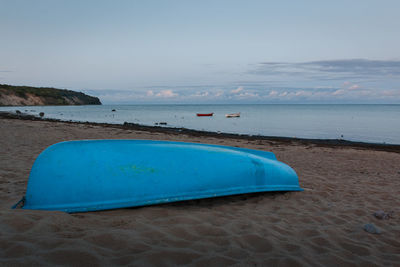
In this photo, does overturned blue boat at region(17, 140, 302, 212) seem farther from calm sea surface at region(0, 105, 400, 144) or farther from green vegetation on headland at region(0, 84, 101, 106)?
green vegetation on headland at region(0, 84, 101, 106)

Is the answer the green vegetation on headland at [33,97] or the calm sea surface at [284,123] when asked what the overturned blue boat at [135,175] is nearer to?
the calm sea surface at [284,123]

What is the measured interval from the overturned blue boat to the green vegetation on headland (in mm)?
68531

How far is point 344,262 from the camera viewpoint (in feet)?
7.34

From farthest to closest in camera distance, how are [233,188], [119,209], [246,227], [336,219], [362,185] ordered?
[362,185]
[233,188]
[336,219]
[119,209]
[246,227]

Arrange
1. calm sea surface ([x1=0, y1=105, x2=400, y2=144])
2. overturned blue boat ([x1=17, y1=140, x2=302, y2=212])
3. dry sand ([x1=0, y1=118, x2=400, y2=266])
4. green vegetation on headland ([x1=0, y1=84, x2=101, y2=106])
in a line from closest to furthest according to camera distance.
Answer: dry sand ([x1=0, y1=118, x2=400, y2=266])
overturned blue boat ([x1=17, y1=140, x2=302, y2=212])
calm sea surface ([x1=0, y1=105, x2=400, y2=144])
green vegetation on headland ([x1=0, y1=84, x2=101, y2=106])

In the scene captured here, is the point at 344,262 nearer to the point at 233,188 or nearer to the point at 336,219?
the point at 336,219

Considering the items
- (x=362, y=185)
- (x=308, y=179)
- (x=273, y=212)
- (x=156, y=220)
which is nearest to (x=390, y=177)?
(x=362, y=185)


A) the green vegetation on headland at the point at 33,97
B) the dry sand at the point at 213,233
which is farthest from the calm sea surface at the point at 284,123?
A: the green vegetation on headland at the point at 33,97

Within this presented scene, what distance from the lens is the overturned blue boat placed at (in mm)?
3010

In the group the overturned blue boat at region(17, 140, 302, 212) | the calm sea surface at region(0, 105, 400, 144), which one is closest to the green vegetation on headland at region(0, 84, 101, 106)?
the calm sea surface at region(0, 105, 400, 144)

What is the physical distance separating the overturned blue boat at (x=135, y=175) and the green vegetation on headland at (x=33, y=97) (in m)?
68.5

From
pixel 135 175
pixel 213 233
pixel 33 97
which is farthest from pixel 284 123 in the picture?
pixel 33 97

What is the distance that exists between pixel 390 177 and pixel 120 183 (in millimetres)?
6064

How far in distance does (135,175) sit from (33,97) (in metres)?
85.9
